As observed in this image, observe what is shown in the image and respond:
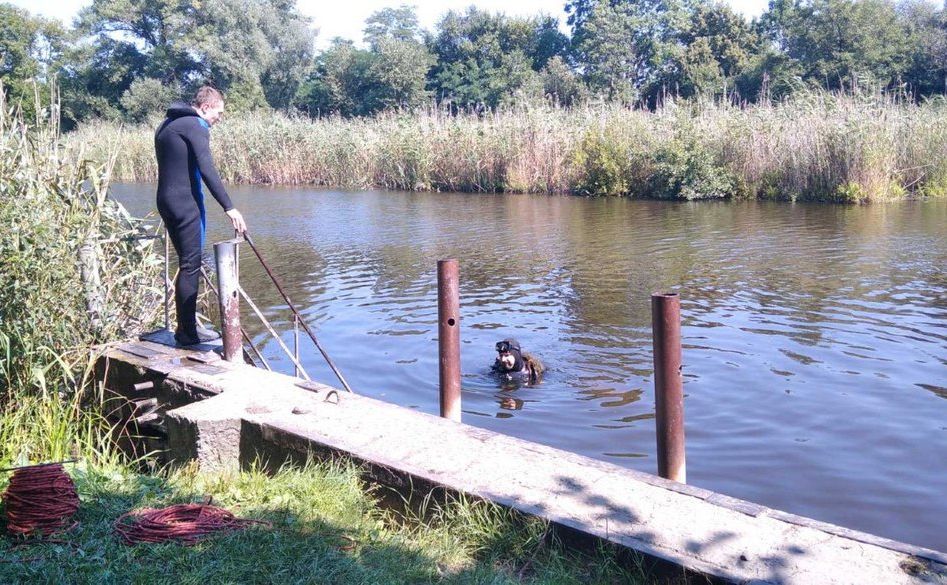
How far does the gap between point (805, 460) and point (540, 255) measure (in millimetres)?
9118

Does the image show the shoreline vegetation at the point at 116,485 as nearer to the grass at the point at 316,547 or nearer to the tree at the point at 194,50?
the grass at the point at 316,547

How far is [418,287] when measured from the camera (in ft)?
42.9

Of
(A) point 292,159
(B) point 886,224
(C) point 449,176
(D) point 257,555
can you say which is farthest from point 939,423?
(A) point 292,159

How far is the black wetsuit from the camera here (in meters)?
6.71

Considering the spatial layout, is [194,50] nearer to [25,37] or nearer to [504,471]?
[25,37]

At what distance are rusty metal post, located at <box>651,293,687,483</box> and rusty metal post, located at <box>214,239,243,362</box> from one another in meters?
3.22

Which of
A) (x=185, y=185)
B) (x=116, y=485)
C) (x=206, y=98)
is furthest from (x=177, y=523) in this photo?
(x=206, y=98)

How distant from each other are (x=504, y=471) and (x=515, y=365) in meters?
3.74

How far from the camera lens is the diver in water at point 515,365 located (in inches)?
324

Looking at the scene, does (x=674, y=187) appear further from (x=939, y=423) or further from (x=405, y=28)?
(x=405, y=28)

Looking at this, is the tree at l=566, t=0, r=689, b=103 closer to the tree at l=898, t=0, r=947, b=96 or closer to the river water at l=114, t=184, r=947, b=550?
the tree at l=898, t=0, r=947, b=96

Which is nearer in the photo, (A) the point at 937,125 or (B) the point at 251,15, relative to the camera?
(A) the point at 937,125

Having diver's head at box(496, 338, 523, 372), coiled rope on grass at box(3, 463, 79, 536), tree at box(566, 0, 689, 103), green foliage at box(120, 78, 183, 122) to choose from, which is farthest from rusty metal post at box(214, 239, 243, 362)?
green foliage at box(120, 78, 183, 122)

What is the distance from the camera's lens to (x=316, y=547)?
398 cm
